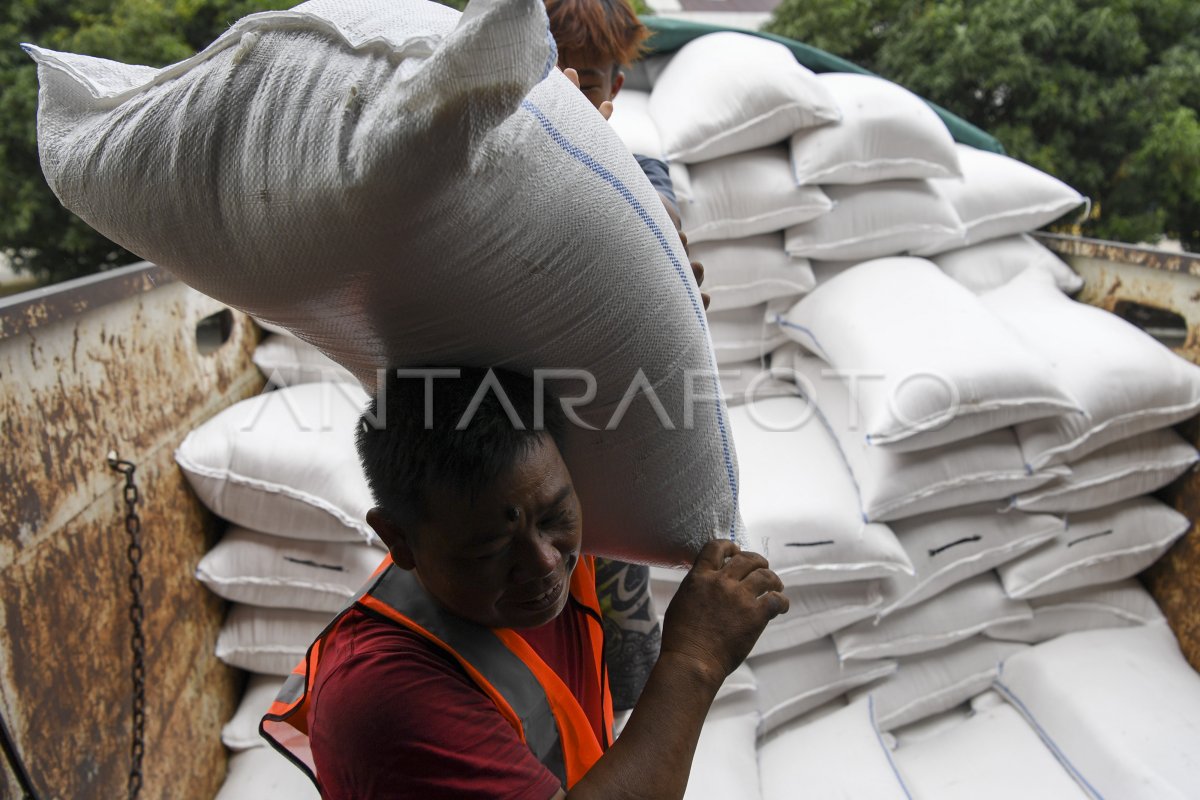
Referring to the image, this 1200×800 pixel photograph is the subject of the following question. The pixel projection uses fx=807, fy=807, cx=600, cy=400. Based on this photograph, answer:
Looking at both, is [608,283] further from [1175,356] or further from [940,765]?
[1175,356]

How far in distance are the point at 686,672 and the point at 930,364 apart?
4.07 ft

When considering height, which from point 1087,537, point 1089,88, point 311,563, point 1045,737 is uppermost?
point 1089,88

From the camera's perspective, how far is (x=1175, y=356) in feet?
5.95

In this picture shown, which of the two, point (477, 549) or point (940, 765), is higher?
point (477, 549)

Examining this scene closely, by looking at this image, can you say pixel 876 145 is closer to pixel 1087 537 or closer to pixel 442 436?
pixel 1087 537

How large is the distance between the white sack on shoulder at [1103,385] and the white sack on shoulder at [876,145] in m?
0.46

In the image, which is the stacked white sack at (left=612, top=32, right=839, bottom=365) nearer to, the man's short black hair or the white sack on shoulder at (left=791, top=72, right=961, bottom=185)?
the white sack on shoulder at (left=791, top=72, right=961, bottom=185)

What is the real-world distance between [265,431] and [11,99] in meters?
3.90

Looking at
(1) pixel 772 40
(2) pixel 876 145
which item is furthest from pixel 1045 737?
(1) pixel 772 40

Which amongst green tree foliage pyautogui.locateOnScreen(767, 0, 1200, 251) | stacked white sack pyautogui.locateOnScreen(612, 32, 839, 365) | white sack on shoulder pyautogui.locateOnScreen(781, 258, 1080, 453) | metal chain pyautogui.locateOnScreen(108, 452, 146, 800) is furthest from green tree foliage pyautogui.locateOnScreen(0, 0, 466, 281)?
white sack on shoulder pyautogui.locateOnScreen(781, 258, 1080, 453)

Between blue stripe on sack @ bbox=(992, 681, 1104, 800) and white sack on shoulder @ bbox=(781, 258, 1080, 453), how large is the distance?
0.64m

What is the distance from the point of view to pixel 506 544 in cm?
54

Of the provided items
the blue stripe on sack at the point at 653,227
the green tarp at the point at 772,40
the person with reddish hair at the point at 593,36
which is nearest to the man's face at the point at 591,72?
the person with reddish hair at the point at 593,36

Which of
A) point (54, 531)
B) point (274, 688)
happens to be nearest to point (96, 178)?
point (54, 531)
